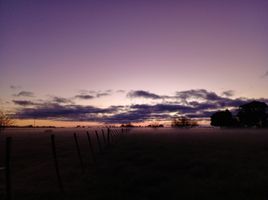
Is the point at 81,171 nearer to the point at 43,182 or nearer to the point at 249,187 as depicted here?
the point at 43,182

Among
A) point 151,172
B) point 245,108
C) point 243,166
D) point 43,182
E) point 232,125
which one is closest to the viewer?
point 43,182

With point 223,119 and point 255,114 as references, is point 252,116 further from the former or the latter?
point 223,119

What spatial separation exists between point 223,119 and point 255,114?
2572 centimetres

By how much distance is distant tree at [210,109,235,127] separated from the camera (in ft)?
529

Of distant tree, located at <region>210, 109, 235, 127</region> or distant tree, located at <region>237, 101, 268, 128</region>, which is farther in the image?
distant tree, located at <region>210, 109, 235, 127</region>

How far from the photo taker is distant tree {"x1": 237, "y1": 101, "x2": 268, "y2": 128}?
139500mm

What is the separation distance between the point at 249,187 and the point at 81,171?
9.47 m

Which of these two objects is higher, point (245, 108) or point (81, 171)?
point (245, 108)

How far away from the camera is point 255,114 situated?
13988 centimetres

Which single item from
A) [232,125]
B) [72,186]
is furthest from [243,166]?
[232,125]

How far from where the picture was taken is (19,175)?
17.7 metres

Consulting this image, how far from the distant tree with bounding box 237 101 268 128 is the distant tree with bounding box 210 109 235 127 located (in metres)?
15.6

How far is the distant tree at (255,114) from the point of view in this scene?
13950 cm

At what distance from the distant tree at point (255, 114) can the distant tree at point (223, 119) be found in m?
15.6
